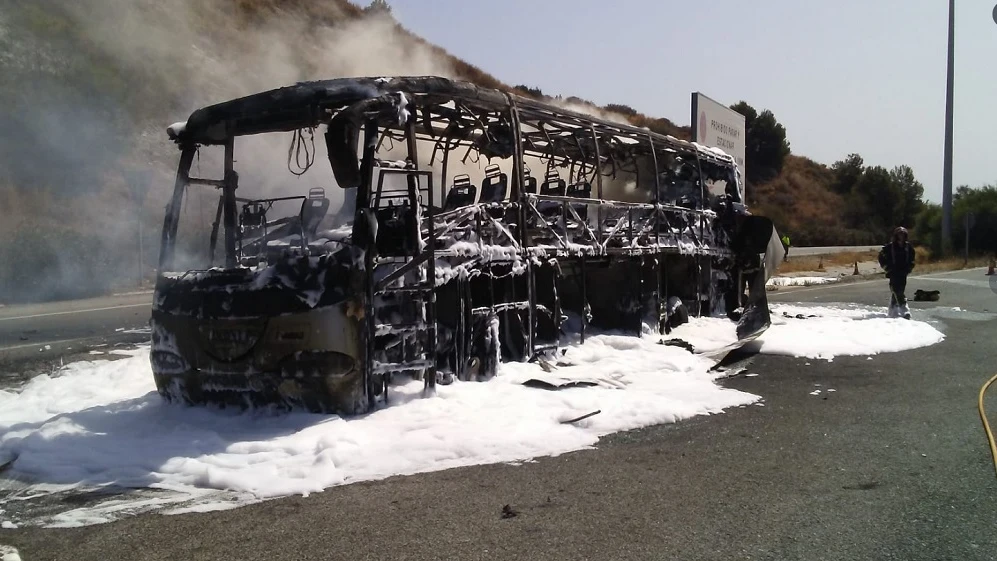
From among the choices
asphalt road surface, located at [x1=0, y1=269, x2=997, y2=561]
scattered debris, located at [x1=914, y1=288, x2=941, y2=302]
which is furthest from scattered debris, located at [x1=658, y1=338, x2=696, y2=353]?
scattered debris, located at [x1=914, y1=288, x2=941, y2=302]

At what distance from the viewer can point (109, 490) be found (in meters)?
4.44

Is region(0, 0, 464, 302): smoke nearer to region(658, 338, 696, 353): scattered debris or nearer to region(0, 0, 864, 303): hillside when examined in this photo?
region(0, 0, 864, 303): hillside

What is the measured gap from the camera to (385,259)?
19.8ft

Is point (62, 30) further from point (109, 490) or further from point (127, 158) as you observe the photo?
point (109, 490)

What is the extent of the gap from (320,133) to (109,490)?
416 centimetres

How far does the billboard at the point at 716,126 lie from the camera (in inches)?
863

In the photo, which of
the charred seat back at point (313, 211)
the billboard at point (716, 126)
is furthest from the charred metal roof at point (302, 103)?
the billboard at point (716, 126)

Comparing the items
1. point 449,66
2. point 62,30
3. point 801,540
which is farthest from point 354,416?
point 449,66

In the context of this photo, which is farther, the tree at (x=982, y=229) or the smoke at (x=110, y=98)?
the tree at (x=982, y=229)

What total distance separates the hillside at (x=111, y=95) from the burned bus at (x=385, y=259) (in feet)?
47.1

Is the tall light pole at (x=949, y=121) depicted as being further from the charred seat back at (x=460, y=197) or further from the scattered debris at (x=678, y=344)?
the charred seat back at (x=460, y=197)

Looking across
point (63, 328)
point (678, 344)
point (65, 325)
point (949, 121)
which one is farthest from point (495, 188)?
point (949, 121)

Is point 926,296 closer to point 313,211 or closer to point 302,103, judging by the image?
point 313,211

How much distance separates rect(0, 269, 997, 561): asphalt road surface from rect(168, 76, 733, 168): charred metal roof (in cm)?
312
